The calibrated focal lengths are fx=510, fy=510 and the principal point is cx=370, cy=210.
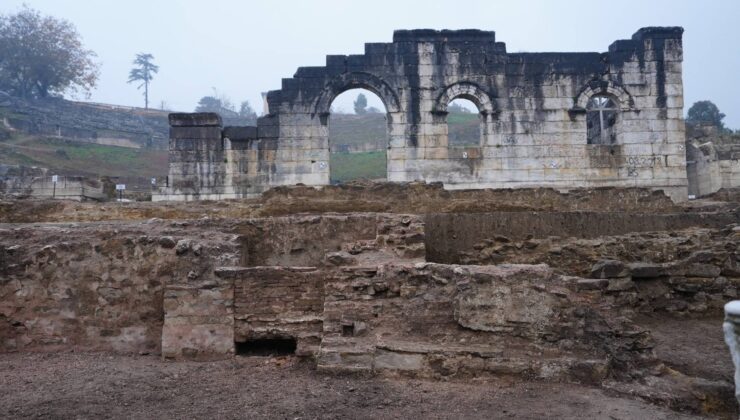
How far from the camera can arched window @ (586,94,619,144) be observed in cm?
1520

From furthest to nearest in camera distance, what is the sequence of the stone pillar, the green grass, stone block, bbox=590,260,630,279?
the green grass, stone block, bbox=590,260,630,279, the stone pillar

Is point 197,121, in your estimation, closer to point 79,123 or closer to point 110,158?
point 110,158

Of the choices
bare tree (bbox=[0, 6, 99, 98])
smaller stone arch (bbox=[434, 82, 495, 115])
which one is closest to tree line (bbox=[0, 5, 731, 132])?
bare tree (bbox=[0, 6, 99, 98])

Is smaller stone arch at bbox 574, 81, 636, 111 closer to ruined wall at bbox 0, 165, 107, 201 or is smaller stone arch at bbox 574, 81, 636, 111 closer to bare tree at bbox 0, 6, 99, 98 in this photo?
ruined wall at bbox 0, 165, 107, 201

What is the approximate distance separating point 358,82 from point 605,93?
7150mm

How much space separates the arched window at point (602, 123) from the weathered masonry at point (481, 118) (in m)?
0.45

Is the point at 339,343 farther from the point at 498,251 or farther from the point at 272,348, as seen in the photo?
the point at 498,251

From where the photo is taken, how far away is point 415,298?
5441 mm

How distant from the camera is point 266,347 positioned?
19.9 ft

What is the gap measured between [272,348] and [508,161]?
407 inches

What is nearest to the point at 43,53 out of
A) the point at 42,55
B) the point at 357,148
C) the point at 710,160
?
the point at 42,55

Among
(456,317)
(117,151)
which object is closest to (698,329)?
(456,317)

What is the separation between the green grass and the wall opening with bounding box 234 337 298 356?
27038 mm

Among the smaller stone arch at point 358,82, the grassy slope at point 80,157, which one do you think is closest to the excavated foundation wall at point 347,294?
the smaller stone arch at point 358,82
